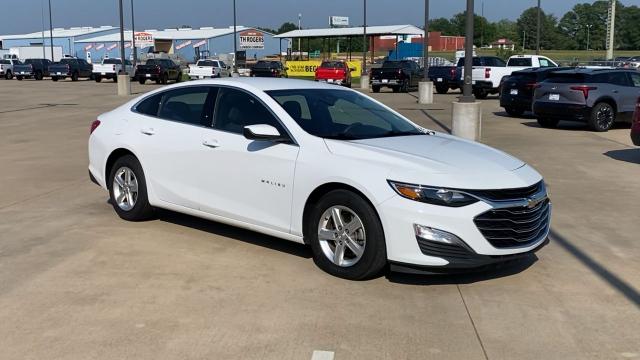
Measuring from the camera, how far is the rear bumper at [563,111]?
16297 mm

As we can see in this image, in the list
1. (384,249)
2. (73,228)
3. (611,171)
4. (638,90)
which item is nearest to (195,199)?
(73,228)

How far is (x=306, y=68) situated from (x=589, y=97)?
37.9 metres

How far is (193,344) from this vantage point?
13.3ft

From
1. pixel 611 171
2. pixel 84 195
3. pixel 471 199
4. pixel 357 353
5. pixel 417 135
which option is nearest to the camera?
pixel 357 353

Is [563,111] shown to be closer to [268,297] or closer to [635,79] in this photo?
[635,79]

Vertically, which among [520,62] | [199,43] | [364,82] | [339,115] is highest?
[199,43]

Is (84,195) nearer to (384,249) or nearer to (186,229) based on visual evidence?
(186,229)

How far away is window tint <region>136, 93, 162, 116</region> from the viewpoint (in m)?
6.84

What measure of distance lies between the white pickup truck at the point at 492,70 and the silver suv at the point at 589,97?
472 inches

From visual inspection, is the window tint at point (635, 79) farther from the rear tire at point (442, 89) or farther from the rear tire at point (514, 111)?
the rear tire at point (442, 89)

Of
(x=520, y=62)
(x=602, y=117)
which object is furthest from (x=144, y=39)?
(x=602, y=117)

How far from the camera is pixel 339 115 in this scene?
242 inches

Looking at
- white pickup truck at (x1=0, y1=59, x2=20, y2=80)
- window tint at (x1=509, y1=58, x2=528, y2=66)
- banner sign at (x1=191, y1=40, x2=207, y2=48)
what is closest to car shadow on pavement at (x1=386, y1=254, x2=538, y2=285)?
Answer: window tint at (x1=509, y1=58, x2=528, y2=66)

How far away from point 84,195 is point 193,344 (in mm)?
5061
